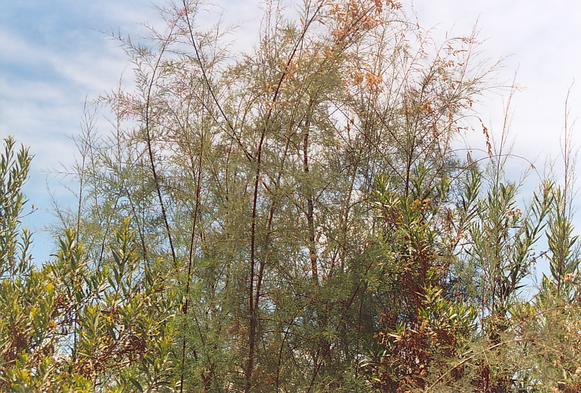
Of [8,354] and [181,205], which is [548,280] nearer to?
[181,205]

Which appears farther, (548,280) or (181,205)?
(181,205)

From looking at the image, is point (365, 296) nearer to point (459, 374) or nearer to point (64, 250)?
point (459, 374)

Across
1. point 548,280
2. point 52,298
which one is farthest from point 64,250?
point 548,280

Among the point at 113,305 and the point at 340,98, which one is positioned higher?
the point at 340,98

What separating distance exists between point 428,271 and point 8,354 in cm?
298

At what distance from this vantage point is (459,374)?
5367mm

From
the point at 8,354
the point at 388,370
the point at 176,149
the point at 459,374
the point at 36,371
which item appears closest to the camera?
the point at 36,371

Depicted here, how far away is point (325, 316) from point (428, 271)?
0.94 m

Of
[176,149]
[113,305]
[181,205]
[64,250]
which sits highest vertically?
[176,149]

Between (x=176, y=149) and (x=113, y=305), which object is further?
(x=176, y=149)

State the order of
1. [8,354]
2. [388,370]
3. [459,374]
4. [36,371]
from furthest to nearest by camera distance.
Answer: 1. [388,370]
2. [459,374]
3. [8,354]
4. [36,371]

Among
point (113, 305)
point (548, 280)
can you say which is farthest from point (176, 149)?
point (548, 280)

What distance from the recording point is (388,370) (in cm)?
576

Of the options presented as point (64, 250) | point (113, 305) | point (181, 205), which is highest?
point (181, 205)
